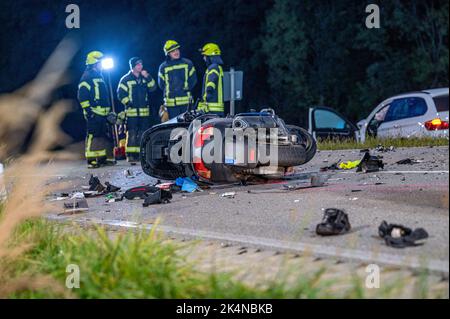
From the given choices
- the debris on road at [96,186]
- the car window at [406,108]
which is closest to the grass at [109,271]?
the debris on road at [96,186]

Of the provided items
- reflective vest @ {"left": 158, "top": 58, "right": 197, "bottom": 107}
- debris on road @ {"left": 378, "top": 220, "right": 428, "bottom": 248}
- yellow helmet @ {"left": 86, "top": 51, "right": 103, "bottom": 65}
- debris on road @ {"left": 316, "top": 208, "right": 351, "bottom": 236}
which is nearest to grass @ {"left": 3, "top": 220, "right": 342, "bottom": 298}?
debris on road @ {"left": 378, "top": 220, "right": 428, "bottom": 248}

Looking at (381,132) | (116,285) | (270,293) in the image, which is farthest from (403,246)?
(381,132)

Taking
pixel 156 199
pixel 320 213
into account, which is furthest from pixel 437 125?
pixel 320 213

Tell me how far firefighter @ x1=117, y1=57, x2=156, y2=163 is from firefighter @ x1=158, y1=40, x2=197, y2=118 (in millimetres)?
967

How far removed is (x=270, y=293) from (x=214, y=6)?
1232 inches

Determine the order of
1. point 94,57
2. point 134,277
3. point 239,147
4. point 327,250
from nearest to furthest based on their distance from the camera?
point 134,277, point 327,250, point 239,147, point 94,57

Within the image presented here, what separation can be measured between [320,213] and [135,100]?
10.5m

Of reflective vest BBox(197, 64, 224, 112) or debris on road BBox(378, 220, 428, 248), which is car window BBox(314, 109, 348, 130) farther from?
debris on road BBox(378, 220, 428, 248)

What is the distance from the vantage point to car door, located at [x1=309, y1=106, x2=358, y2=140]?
17.4 m

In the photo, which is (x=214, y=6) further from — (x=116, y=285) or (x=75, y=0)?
(x=116, y=285)

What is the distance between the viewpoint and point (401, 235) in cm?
602

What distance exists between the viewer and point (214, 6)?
35344 millimetres

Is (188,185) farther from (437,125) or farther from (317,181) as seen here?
(437,125)

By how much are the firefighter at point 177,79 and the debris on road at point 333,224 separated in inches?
396
